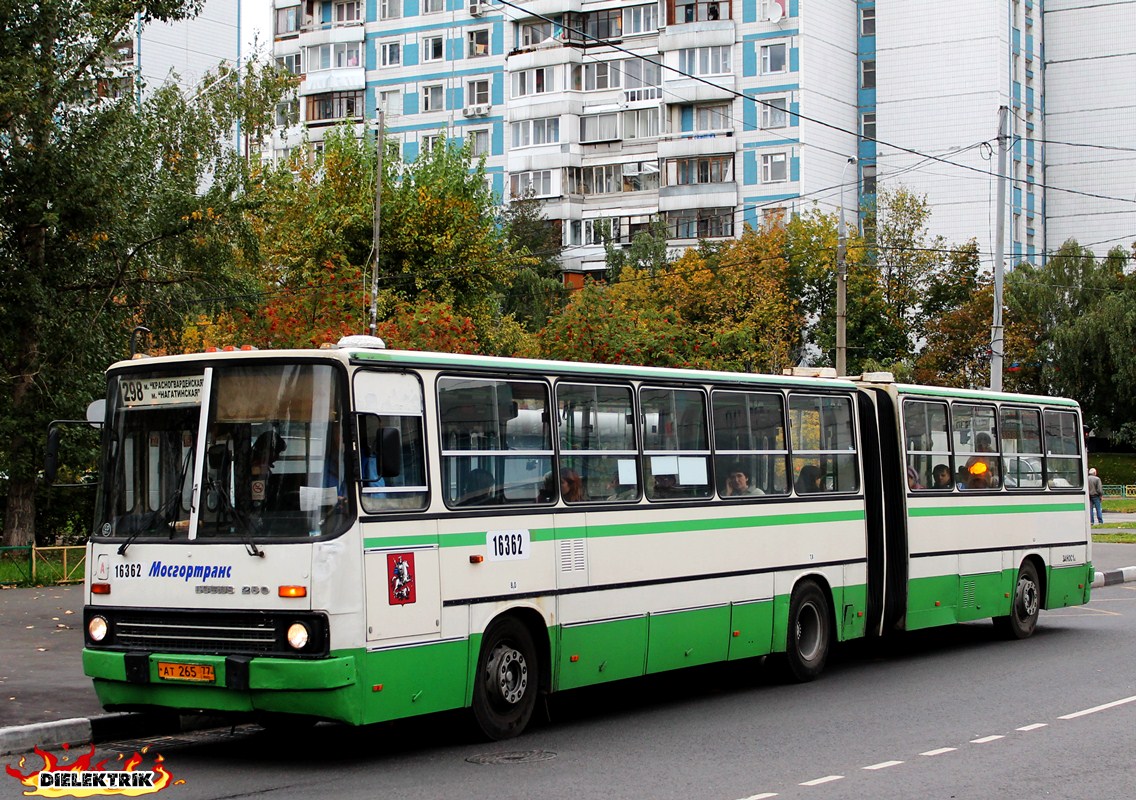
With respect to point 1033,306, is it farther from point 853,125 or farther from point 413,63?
point 413,63

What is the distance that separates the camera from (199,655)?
1013 centimetres

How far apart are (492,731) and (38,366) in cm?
1595

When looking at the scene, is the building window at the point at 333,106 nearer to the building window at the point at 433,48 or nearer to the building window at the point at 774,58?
the building window at the point at 433,48

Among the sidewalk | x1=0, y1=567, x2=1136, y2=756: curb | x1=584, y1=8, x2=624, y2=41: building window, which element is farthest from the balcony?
x1=0, y1=567, x2=1136, y2=756: curb

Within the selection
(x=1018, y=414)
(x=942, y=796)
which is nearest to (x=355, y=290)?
(x=1018, y=414)

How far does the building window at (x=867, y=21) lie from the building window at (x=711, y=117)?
29.4 feet

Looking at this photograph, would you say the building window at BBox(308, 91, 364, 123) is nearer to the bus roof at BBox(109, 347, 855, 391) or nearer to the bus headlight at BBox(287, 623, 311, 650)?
the bus roof at BBox(109, 347, 855, 391)

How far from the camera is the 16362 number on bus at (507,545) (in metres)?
11.3

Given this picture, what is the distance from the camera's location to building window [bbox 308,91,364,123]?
76250 millimetres

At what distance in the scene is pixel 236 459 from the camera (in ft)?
34.0

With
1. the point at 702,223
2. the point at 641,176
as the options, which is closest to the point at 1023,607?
the point at 702,223

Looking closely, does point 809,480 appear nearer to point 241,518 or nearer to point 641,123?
point 241,518

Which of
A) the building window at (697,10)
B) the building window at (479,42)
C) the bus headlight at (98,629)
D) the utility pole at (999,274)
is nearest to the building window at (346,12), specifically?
the building window at (479,42)

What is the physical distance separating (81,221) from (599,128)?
47.9m
